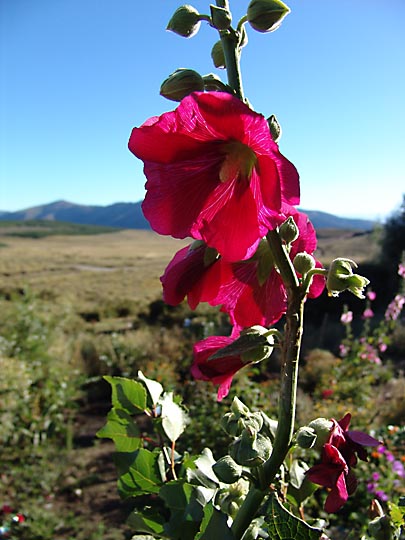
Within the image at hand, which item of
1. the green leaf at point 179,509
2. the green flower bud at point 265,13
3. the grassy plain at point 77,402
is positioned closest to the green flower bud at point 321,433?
the green leaf at point 179,509

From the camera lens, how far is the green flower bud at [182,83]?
0.68 m

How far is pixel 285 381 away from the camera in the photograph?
625mm

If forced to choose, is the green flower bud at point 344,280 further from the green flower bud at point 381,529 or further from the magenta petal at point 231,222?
the green flower bud at point 381,529

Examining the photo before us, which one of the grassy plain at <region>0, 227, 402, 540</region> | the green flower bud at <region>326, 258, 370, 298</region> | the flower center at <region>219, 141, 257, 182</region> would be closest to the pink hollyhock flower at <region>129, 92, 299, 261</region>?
the flower center at <region>219, 141, 257, 182</region>

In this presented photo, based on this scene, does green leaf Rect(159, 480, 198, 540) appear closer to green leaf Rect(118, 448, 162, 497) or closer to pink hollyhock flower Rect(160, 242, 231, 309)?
green leaf Rect(118, 448, 162, 497)

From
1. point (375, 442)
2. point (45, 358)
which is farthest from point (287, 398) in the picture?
point (45, 358)

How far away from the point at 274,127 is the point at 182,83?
154mm

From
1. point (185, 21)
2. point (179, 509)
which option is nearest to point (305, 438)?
point (179, 509)

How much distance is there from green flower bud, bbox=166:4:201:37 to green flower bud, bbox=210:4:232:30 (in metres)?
0.10

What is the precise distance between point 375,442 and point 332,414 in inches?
164

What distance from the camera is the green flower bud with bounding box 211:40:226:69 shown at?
30.8 inches

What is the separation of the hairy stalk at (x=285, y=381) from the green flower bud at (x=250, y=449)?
0.04m

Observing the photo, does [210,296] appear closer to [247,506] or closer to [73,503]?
[247,506]

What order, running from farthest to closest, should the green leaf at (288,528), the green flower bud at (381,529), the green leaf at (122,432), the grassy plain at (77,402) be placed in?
1. the grassy plain at (77,402)
2. the green leaf at (122,432)
3. the green flower bud at (381,529)
4. the green leaf at (288,528)
